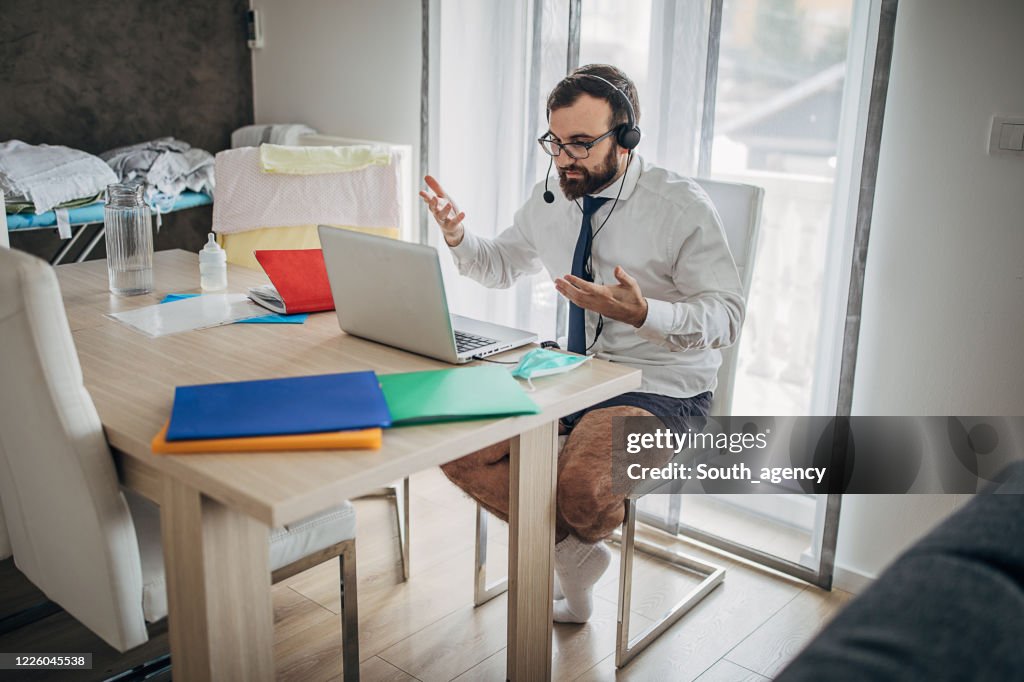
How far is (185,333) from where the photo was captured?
1700 mm

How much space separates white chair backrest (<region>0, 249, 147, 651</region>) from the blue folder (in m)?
0.14

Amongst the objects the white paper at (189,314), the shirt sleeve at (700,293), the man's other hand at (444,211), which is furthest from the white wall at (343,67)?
the shirt sleeve at (700,293)

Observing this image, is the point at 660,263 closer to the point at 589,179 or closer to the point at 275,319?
the point at 589,179

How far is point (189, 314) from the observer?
5.98 ft

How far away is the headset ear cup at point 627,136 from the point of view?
75.7 inches

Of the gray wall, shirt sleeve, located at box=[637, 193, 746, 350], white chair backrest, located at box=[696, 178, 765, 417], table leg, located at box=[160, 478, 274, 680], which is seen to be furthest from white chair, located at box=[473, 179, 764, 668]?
the gray wall

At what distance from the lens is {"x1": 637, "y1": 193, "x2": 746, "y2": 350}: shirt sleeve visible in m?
1.77

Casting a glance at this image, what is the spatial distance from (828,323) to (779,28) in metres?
0.71

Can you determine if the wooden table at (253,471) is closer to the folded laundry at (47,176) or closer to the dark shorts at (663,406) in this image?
the dark shorts at (663,406)

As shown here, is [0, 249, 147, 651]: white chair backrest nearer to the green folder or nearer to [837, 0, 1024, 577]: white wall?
the green folder

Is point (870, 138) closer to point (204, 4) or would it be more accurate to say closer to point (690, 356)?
point (690, 356)

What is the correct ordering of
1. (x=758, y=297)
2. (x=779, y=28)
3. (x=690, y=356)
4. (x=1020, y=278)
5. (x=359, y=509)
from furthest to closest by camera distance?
1. (x=359, y=509)
2. (x=758, y=297)
3. (x=779, y=28)
4. (x=690, y=356)
5. (x=1020, y=278)

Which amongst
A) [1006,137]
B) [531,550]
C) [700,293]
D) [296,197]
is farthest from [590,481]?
[296,197]

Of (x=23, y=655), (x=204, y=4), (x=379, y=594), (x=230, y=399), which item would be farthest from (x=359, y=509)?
(x=204, y=4)
